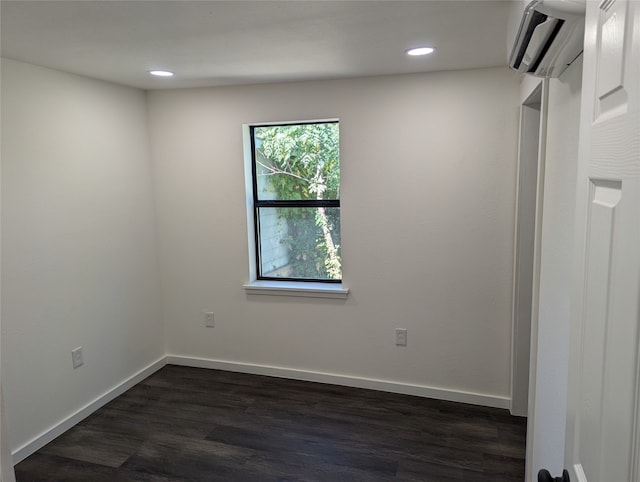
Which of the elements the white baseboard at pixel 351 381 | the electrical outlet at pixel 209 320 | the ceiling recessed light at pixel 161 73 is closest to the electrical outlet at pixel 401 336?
the white baseboard at pixel 351 381

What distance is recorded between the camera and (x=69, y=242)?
284 centimetres

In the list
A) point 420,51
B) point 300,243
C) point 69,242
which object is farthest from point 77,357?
point 420,51

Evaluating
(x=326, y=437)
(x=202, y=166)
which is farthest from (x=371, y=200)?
(x=326, y=437)

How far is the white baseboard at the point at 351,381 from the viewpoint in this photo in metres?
3.07

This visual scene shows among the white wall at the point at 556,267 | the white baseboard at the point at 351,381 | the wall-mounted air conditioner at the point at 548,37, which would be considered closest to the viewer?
the wall-mounted air conditioner at the point at 548,37

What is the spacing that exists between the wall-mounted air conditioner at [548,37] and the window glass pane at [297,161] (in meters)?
1.91

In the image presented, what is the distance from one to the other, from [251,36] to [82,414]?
2.58m

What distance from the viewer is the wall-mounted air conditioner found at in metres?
0.98

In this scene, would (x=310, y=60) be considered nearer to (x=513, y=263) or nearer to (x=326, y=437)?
(x=513, y=263)

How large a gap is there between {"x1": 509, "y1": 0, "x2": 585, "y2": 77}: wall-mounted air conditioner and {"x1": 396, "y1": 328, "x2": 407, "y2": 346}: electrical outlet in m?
2.04

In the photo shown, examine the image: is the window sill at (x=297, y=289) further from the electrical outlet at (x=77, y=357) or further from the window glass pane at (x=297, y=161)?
the electrical outlet at (x=77, y=357)

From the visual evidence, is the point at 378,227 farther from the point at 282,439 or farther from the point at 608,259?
the point at 608,259

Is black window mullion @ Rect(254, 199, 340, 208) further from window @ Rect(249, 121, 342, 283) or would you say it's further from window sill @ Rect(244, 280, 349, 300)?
window sill @ Rect(244, 280, 349, 300)

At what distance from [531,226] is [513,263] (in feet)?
0.90
